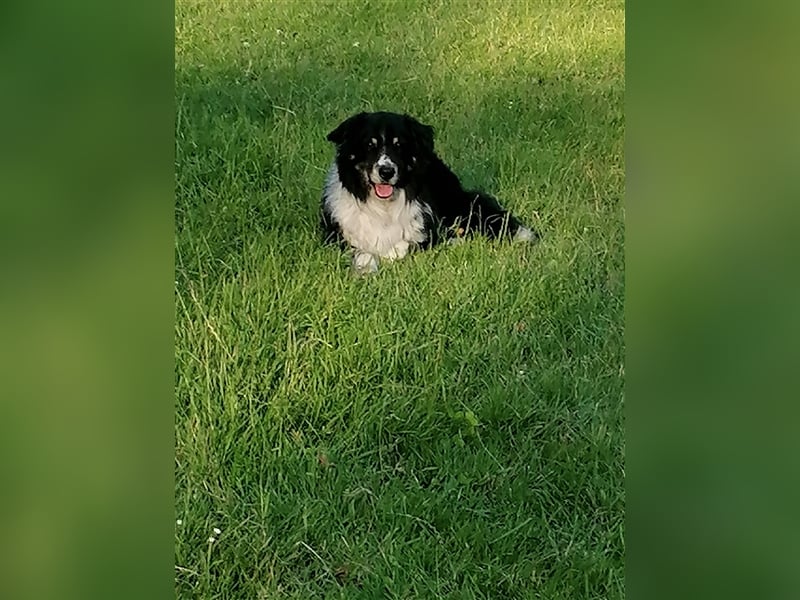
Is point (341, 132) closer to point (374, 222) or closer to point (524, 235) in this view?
point (374, 222)

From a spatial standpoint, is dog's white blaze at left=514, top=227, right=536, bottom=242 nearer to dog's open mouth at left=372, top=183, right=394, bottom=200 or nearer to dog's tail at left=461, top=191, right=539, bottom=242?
dog's tail at left=461, top=191, right=539, bottom=242

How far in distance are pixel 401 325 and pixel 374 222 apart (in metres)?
0.19

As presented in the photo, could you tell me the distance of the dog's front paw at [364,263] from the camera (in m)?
1.35

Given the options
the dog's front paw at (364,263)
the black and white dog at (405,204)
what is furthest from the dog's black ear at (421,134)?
the dog's front paw at (364,263)

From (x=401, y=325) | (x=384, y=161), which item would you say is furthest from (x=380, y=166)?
(x=401, y=325)

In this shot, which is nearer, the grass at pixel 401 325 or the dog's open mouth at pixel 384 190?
the grass at pixel 401 325

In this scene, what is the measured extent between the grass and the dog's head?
2 cm

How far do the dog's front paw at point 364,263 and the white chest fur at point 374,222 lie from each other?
0.01m

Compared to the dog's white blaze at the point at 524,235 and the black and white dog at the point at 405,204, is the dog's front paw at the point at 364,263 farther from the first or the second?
the dog's white blaze at the point at 524,235

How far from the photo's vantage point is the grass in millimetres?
1277

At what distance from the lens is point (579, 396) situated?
1.32 m
